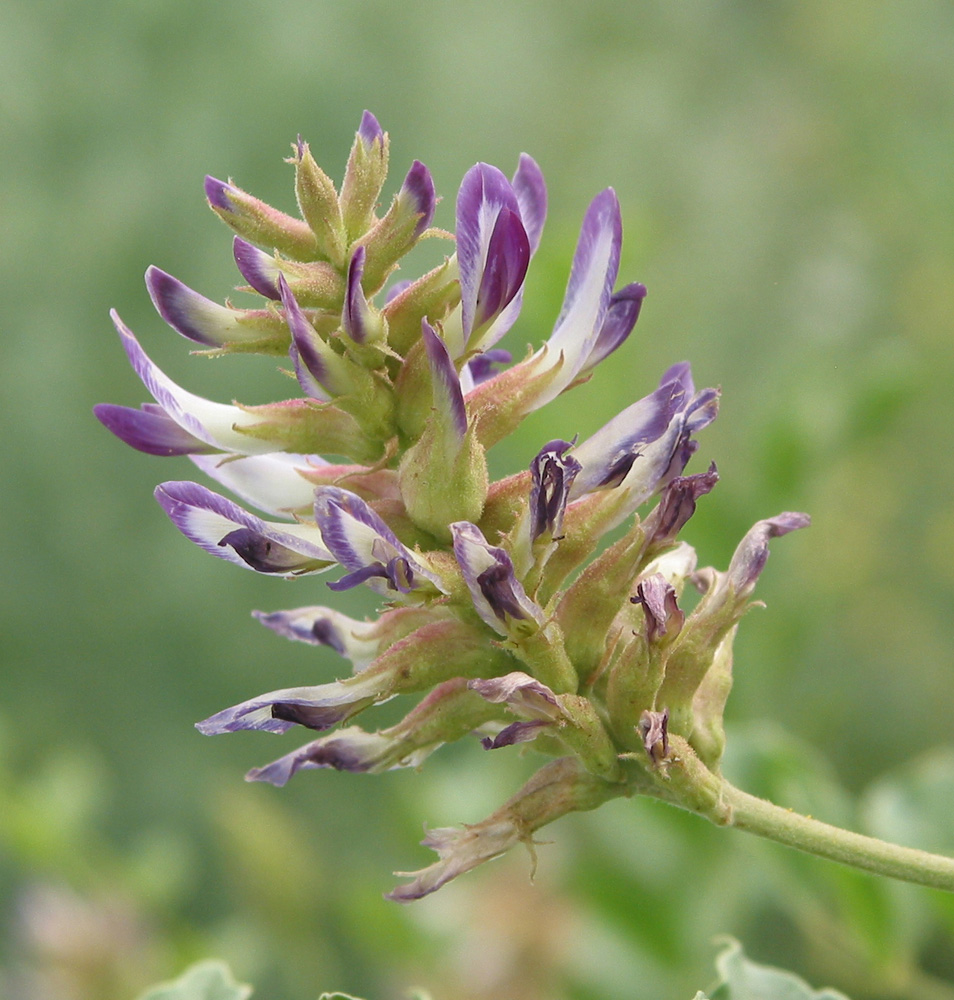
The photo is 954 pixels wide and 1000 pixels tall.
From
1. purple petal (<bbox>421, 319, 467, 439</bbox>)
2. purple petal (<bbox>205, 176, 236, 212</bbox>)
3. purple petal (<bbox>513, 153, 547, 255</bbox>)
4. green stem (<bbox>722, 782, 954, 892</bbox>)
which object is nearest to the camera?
green stem (<bbox>722, 782, 954, 892</bbox>)

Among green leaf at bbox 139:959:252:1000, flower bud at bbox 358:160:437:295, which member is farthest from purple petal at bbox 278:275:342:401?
green leaf at bbox 139:959:252:1000

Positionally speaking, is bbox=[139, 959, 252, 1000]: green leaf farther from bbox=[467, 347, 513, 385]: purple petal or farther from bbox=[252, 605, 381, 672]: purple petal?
bbox=[467, 347, 513, 385]: purple petal

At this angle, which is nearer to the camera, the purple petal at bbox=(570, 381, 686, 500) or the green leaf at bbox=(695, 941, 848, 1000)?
the purple petal at bbox=(570, 381, 686, 500)

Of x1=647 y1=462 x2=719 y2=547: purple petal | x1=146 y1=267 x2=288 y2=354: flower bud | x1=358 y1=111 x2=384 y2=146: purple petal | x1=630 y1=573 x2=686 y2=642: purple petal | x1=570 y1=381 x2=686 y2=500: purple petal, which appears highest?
x1=358 y1=111 x2=384 y2=146: purple petal

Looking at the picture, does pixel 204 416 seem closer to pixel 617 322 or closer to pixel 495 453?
pixel 617 322

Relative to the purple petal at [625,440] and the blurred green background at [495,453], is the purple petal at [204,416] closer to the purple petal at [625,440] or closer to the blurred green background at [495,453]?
the purple petal at [625,440]

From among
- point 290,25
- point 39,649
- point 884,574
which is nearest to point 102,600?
point 39,649

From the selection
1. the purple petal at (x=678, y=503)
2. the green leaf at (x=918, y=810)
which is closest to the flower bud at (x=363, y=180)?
the purple petal at (x=678, y=503)
